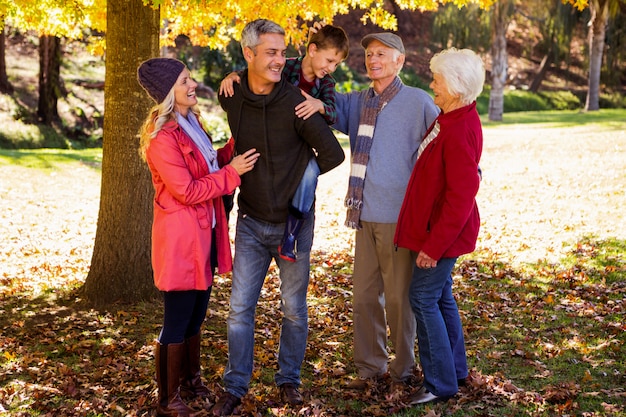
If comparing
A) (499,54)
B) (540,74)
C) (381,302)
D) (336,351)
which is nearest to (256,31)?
(381,302)

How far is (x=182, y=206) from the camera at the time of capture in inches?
167

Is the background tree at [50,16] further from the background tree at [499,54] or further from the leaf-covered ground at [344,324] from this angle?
the background tree at [499,54]

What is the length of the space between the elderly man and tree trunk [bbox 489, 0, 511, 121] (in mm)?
24479

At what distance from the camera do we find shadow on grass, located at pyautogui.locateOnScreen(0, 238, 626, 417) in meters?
4.78

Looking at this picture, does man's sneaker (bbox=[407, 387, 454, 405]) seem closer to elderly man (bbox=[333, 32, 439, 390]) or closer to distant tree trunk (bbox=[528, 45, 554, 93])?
elderly man (bbox=[333, 32, 439, 390])

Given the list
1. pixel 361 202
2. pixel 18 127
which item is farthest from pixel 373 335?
pixel 18 127

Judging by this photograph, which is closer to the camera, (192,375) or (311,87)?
(311,87)

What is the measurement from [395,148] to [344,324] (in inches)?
92.7

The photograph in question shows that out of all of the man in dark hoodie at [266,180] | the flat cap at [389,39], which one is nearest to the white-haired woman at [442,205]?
the flat cap at [389,39]

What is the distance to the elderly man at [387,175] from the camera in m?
4.78

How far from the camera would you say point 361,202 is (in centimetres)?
486

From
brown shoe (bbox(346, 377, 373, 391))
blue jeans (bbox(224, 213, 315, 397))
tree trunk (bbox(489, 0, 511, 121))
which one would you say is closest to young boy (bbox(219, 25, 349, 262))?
blue jeans (bbox(224, 213, 315, 397))

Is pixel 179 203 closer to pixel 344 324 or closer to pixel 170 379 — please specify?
pixel 170 379

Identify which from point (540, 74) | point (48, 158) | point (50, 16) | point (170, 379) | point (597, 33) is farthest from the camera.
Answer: point (540, 74)
